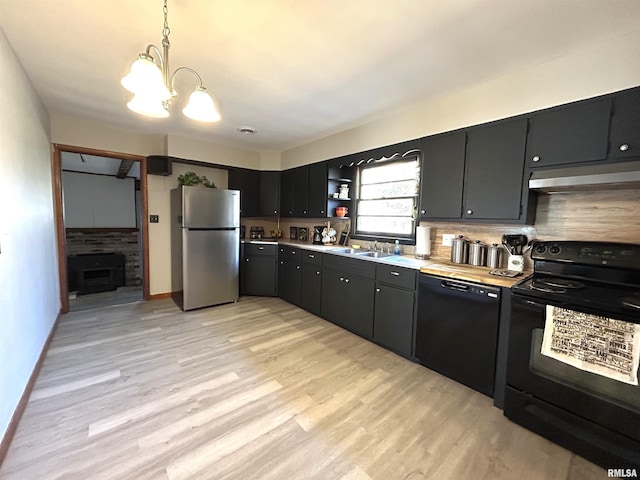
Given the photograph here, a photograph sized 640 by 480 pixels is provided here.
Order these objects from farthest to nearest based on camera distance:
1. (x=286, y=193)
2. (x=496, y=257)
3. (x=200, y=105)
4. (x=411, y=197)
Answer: (x=286, y=193)
(x=411, y=197)
(x=496, y=257)
(x=200, y=105)

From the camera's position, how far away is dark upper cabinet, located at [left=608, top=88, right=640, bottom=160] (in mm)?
1605

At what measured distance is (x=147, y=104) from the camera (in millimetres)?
1441

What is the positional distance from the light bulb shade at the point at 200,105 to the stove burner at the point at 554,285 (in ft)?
7.40

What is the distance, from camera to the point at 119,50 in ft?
6.26

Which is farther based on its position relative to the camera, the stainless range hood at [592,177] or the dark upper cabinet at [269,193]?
the dark upper cabinet at [269,193]

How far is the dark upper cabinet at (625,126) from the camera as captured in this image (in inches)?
63.2

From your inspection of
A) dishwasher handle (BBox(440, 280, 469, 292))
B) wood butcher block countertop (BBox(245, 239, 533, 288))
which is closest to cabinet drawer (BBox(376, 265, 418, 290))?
wood butcher block countertop (BBox(245, 239, 533, 288))

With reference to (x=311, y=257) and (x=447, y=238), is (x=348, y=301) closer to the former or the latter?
(x=311, y=257)

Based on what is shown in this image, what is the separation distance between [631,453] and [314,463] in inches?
62.3

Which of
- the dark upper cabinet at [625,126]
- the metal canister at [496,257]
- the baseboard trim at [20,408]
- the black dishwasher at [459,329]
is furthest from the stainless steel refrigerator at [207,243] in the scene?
the dark upper cabinet at [625,126]

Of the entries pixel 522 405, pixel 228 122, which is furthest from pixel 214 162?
pixel 522 405

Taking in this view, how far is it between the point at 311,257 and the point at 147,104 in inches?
96.3

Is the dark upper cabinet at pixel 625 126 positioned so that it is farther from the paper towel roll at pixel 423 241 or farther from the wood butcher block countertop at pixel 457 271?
the paper towel roll at pixel 423 241

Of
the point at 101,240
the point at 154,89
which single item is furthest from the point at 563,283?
the point at 101,240
